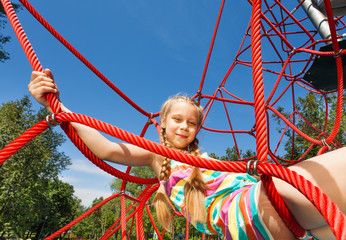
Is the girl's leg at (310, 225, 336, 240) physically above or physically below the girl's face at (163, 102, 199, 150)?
below

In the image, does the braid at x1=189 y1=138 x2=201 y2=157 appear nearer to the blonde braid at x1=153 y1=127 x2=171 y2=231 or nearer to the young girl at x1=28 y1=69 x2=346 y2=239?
the young girl at x1=28 y1=69 x2=346 y2=239

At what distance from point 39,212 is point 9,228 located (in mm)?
1795

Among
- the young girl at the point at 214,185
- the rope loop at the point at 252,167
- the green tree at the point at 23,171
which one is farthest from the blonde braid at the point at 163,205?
the green tree at the point at 23,171

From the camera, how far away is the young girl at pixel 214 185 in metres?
0.57

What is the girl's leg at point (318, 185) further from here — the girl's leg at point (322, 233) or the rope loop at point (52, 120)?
the rope loop at point (52, 120)

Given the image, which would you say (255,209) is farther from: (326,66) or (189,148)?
(326,66)

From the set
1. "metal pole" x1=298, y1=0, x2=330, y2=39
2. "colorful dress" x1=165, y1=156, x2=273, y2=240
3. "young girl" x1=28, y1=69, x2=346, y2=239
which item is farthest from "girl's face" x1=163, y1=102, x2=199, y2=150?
"metal pole" x1=298, y1=0, x2=330, y2=39

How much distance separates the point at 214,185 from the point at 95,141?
0.61 m

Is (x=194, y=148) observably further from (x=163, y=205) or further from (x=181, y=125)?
(x=163, y=205)

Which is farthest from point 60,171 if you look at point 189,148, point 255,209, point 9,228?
point 255,209

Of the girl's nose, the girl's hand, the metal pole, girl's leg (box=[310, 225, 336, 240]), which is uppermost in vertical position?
the metal pole

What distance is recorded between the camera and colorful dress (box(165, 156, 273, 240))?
754 mm

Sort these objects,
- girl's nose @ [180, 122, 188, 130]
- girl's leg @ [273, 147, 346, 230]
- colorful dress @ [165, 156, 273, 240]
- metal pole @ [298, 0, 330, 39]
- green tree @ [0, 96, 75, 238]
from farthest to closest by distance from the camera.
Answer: green tree @ [0, 96, 75, 238] → metal pole @ [298, 0, 330, 39] → girl's nose @ [180, 122, 188, 130] → colorful dress @ [165, 156, 273, 240] → girl's leg @ [273, 147, 346, 230]

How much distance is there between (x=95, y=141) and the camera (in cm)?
95
